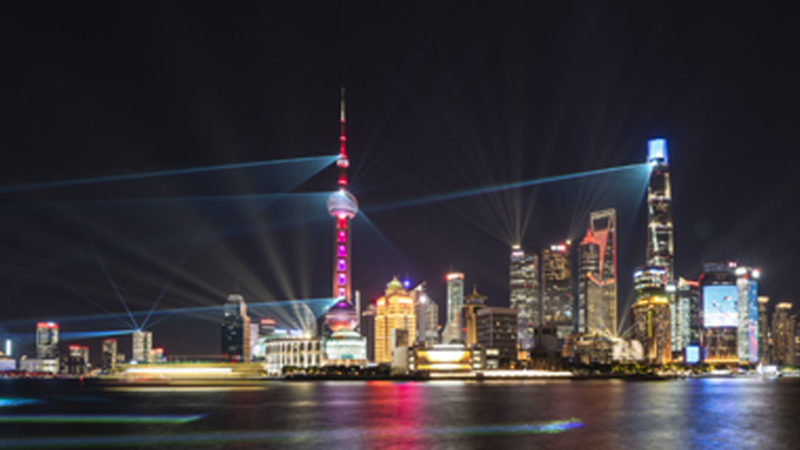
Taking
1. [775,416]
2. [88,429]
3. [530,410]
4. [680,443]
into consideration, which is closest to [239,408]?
[88,429]

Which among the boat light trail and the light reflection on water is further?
the light reflection on water

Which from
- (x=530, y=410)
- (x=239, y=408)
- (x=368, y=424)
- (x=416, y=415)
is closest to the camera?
(x=368, y=424)

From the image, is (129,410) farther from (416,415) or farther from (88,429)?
(416,415)

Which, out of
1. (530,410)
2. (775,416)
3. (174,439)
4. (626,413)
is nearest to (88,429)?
(174,439)

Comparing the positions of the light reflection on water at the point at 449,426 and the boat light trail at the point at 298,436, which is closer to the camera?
the boat light trail at the point at 298,436

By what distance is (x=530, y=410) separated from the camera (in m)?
92.4

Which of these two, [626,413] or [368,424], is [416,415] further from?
[626,413]

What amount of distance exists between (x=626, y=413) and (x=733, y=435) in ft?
72.4

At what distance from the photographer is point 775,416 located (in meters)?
89.7

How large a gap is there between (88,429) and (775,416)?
7828cm

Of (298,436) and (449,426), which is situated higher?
(298,436)

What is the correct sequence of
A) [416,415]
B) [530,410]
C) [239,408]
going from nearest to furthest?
[416,415], [530,410], [239,408]

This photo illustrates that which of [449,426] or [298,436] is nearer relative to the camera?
[298,436]

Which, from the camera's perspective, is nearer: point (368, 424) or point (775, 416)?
point (368, 424)
